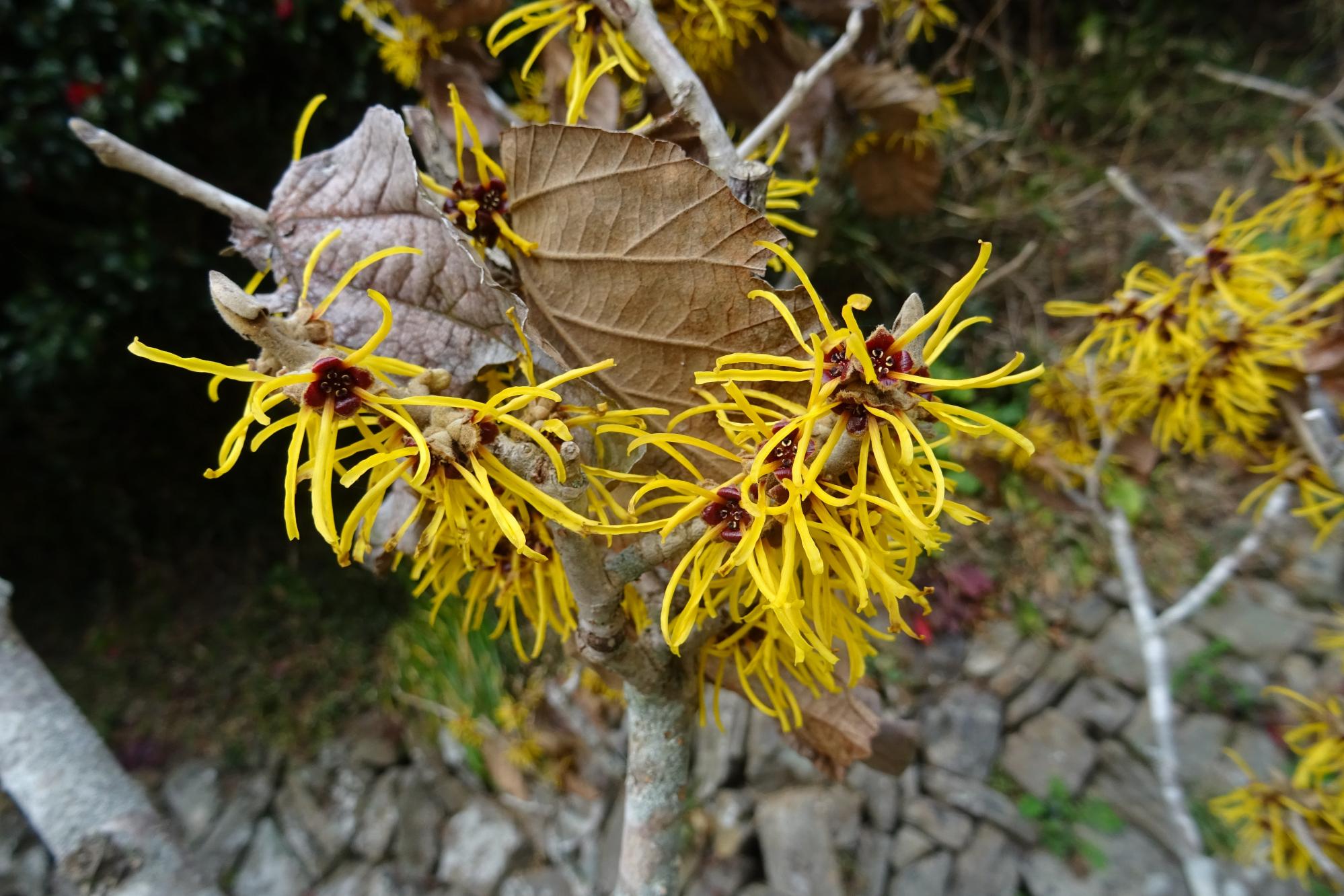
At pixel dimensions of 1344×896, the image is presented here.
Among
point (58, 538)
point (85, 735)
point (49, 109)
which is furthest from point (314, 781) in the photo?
point (49, 109)

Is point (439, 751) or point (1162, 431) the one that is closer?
point (1162, 431)

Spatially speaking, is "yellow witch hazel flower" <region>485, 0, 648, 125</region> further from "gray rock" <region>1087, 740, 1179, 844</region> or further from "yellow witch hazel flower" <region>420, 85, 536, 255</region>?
"gray rock" <region>1087, 740, 1179, 844</region>

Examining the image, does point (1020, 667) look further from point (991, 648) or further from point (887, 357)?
point (887, 357)

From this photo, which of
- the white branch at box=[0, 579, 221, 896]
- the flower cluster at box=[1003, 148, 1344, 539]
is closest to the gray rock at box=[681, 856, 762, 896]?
the white branch at box=[0, 579, 221, 896]

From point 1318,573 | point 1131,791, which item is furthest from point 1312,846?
point 1318,573

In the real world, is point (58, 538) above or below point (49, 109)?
below

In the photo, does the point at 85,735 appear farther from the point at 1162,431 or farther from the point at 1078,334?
the point at 1078,334

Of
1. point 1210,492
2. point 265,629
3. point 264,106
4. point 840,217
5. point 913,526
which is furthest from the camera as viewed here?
point 265,629

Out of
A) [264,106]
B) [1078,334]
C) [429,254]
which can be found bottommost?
[1078,334]
